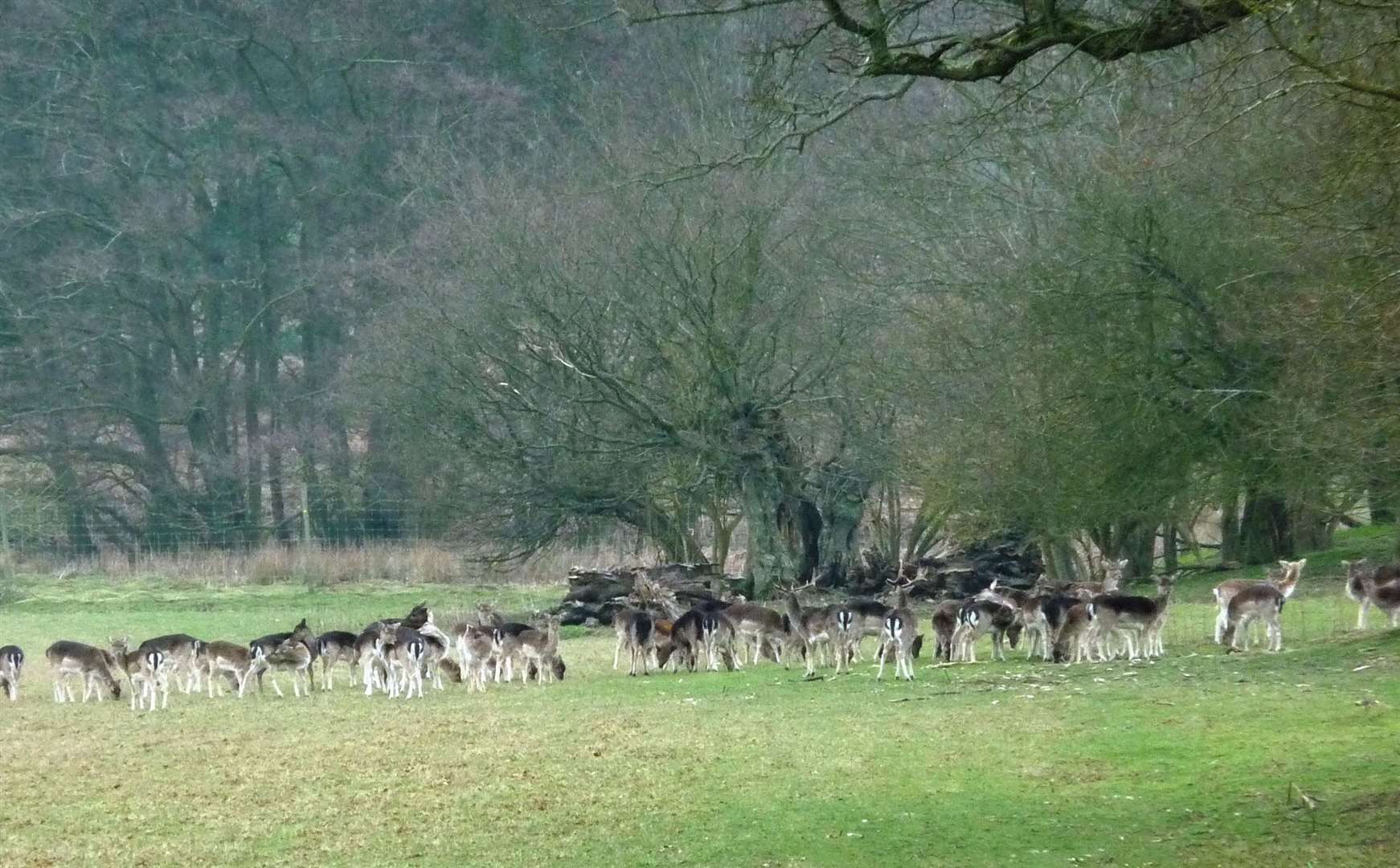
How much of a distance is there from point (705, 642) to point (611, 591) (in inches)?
328

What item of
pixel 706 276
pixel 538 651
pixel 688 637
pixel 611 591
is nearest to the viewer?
pixel 538 651

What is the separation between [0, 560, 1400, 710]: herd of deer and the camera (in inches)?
713

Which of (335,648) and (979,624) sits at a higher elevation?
(335,648)

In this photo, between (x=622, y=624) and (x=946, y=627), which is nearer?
(x=946, y=627)

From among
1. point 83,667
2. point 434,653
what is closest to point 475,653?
point 434,653

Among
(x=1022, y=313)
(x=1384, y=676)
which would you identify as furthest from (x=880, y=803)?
(x=1022, y=313)

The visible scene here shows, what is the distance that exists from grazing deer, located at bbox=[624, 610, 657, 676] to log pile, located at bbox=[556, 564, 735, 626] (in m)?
6.73

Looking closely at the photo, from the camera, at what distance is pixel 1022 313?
2456cm

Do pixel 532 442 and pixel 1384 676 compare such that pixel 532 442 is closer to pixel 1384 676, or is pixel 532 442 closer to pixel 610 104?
pixel 610 104

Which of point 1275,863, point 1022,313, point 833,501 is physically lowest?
point 1275,863

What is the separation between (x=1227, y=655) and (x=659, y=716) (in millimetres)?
5974

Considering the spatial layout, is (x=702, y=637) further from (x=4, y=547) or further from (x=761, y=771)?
(x=4, y=547)

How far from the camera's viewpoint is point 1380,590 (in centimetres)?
1822

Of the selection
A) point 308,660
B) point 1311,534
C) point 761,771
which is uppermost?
point 1311,534
